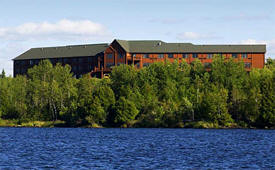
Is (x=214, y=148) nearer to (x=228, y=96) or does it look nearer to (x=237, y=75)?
(x=228, y=96)

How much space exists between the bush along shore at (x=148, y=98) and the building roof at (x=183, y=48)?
55.1ft

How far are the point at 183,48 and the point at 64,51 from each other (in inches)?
1751

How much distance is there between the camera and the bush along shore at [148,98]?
110 meters

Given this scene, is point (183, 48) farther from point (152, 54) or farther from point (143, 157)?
point (143, 157)

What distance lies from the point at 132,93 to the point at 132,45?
165 feet

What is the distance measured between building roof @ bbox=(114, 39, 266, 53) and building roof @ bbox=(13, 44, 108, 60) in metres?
11.4

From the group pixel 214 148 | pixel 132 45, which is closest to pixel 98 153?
pixel 214 148

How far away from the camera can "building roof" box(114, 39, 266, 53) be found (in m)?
166

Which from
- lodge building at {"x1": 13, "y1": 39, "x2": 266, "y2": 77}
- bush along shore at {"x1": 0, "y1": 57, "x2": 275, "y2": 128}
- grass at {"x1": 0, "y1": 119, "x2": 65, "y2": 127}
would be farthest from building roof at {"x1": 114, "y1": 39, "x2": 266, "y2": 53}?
grass at {"x1": 0, "y1": 119, "x2": 65, "y2": 127}

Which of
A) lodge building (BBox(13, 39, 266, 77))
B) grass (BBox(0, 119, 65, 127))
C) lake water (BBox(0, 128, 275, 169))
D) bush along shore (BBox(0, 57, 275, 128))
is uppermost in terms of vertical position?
lodge building (BBox(13, 39, 266, 77))

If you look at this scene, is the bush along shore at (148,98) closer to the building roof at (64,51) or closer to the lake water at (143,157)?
the building roof at (64,51)

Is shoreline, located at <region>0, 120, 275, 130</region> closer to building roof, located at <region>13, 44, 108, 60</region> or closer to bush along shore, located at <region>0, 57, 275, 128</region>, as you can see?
bush along shore, located at <region>0, 57, 275, 128</region>

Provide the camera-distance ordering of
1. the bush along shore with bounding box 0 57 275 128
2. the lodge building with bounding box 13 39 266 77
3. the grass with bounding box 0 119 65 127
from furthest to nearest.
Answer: the lodge building with bounding box 13 39 266 77 < the grass with bounding box 0 119 65 127 < the bush along shore with bounding box 0 57 275 128

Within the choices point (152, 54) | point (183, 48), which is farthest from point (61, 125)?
point (183, 48)
